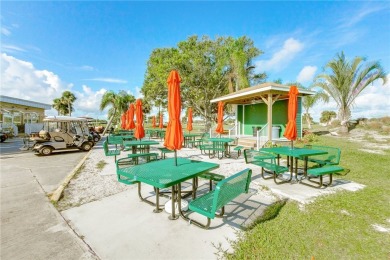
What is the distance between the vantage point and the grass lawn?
8.52 ft

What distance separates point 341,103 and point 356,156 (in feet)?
29.3

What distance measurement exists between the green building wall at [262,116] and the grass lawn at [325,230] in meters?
10.2

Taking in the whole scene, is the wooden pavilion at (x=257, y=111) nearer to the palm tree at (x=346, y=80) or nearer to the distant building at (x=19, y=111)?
the palm tree at (x=346, y=80)

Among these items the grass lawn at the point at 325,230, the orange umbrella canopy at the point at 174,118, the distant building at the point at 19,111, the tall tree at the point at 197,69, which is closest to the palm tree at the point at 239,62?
the tall tree at the point at 197,69

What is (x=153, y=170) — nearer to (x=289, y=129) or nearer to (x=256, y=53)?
(x=289, y=129)

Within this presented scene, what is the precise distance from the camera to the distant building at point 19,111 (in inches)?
929

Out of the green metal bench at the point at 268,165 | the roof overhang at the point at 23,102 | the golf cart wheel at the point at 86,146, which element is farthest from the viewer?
the roof overhang at the point at 23,102

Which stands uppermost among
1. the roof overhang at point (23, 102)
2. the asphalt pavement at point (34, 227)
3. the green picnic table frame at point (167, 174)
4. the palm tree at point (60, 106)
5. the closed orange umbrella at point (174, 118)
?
the palm tree at point (60, 106)

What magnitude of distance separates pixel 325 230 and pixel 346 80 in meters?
16.1

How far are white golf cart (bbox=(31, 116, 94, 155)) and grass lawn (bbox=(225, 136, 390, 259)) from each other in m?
12.4

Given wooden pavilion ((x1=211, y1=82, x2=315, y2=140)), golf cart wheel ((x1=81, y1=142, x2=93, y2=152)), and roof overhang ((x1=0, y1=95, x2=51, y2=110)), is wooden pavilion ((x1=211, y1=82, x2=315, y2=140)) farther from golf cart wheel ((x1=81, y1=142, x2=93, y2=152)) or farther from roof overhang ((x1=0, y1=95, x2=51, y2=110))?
roof overhang ((x1=0, y1=95, x2=51, y2=110))

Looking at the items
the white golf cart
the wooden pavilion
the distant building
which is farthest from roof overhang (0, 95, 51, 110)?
the wooden pavilion

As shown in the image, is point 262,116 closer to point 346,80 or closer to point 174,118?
point 346,80

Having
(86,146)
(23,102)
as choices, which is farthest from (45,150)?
(23,102)
